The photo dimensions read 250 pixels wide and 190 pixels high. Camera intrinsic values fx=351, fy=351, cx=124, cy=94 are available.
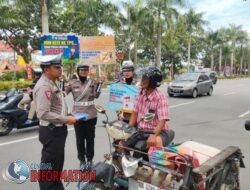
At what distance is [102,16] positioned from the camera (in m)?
30.2

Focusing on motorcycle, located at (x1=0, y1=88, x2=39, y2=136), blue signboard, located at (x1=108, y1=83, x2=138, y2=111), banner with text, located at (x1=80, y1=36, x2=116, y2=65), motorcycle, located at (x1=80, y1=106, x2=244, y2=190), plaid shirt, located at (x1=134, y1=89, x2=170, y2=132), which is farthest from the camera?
banner with text, located at (x1=80, y1=36, x2=116, y2=65)

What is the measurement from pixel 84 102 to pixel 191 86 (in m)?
14.0

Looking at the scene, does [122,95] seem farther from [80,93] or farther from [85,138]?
[85,138]

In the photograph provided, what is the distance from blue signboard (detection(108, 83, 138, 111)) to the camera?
5.67 m

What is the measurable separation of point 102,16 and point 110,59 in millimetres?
22226

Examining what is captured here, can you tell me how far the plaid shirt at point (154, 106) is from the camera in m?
3.89

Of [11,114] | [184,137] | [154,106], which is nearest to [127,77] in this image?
[154,106]

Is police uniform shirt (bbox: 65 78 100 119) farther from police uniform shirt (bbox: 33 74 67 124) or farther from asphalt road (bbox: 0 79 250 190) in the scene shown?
police uniform shirt (bbox: 33 74 67 124)

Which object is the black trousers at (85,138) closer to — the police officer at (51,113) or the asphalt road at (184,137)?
the asphalt road at (184,137)

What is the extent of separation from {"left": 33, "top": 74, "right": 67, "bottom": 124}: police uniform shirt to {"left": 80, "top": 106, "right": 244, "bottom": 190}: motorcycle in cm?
57

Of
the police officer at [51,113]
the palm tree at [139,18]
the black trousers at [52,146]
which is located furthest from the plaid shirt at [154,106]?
the palm tree at [139,18]

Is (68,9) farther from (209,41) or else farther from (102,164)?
(209,41)

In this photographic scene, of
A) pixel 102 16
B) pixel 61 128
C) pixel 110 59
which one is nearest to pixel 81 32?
pixel 102 16

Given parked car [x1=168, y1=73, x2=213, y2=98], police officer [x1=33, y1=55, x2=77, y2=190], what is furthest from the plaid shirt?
parked car [x1=168, y1=73, x2=213, y2=98]
